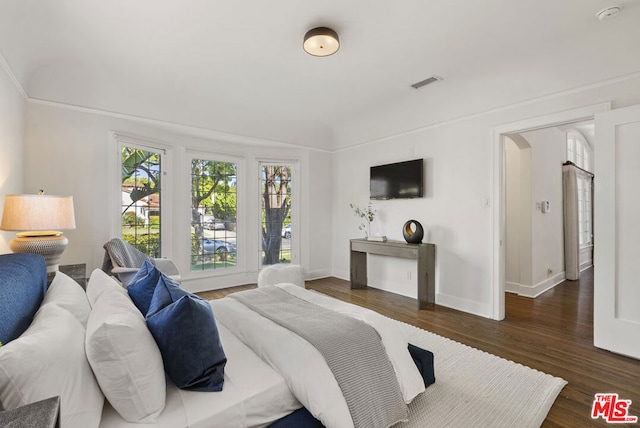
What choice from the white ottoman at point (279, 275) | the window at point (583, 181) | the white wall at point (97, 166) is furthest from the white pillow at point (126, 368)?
the window at point (583, 181)

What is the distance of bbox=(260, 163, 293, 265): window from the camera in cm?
503

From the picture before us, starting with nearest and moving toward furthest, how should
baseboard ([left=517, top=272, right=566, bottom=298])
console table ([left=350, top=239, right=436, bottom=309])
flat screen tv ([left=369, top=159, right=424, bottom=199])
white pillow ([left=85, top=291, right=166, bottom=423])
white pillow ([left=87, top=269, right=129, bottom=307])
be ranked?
1. white pillow ([left=85, top=291, right=166, bottom=423])
2. white pillow ([left=87, top=269, right=129, bottom=307])
3. console table ([left=350, top=239, right=436, bottom=309])
4. flat screen tv ([left=369, top=159, right=424, bottom=199])
5. baseboard ([left=517, top=272, right=566, bottom=298])

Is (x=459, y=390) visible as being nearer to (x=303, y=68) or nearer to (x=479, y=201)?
(x=479, y=201)

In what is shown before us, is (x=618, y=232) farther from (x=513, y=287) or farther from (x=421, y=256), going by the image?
(x=513, y=287)

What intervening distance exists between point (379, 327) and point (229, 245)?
3.47m

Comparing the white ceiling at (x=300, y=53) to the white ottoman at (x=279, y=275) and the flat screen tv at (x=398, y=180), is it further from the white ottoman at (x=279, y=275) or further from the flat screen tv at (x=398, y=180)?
the white ottoman at (x=279, y=275)

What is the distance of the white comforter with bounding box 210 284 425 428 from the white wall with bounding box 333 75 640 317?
222 centimetres

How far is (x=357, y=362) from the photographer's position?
59.9 inches

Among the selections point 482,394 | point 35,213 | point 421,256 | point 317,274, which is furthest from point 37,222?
point 317,274

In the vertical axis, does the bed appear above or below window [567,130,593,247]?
below

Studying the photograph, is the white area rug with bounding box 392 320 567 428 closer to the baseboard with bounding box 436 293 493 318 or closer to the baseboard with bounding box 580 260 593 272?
the baseboard with bounding box 436 293 493 318

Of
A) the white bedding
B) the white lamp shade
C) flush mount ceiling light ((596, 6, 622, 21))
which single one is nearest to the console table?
flush mount ceiling light ((596, 6, 622, 21))

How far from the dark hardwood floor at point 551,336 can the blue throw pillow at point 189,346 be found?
1.85 m

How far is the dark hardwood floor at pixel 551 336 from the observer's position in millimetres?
1994
